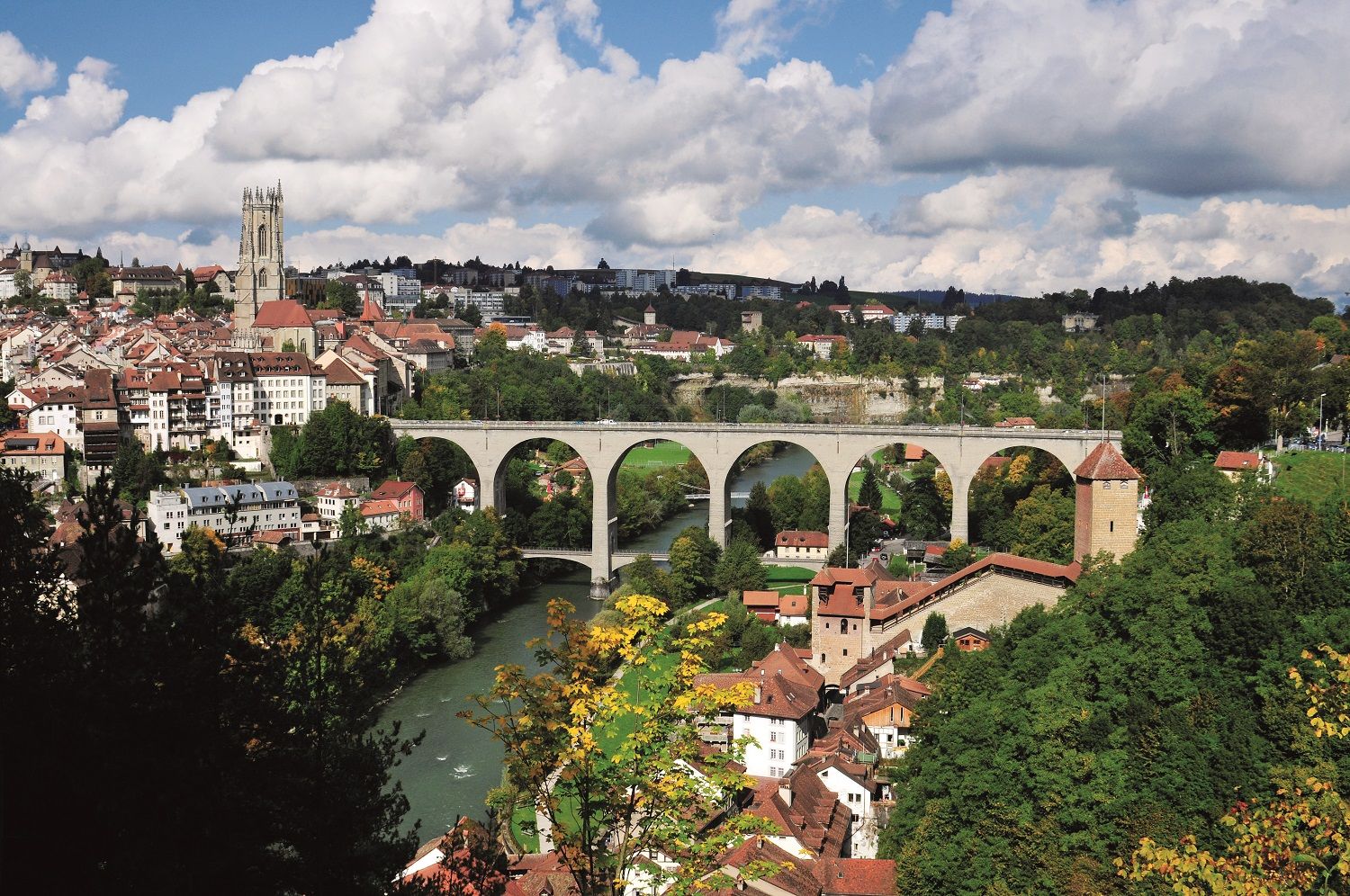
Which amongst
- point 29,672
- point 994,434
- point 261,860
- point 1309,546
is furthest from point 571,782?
point 994,434

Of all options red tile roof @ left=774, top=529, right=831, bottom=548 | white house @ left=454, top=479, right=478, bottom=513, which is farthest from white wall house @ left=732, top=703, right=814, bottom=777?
white house @ left=454, top=479, right=478, bottom=513

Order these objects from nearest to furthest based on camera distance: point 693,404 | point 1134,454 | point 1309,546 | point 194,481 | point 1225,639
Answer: point 1225,639, point 1309,546, point 1134,454, point 194,481, point 693,404

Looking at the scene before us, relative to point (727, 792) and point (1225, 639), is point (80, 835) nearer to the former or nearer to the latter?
point (727, 792)

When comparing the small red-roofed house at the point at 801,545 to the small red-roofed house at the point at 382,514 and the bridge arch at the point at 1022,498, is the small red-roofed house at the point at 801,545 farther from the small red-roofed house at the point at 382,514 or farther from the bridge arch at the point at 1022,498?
the small red-roofed house at the point at 382,514

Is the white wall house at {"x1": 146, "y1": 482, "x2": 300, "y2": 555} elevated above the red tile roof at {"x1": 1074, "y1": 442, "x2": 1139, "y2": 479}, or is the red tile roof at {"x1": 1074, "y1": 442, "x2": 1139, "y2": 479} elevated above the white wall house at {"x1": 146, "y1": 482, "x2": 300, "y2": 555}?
the red tile roof at {"x1": 1074, "y1": 442, "x2": 1139, "y2": 479}

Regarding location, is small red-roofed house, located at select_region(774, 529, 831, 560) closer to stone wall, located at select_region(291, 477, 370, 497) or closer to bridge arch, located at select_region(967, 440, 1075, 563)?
bridge arch, located at select_region(967, 440, 1075, 563)

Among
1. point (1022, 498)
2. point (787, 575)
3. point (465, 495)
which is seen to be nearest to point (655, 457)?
point (465, 495)

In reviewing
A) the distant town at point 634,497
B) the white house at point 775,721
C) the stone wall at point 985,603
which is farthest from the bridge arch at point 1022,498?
the white house at point 775,721
